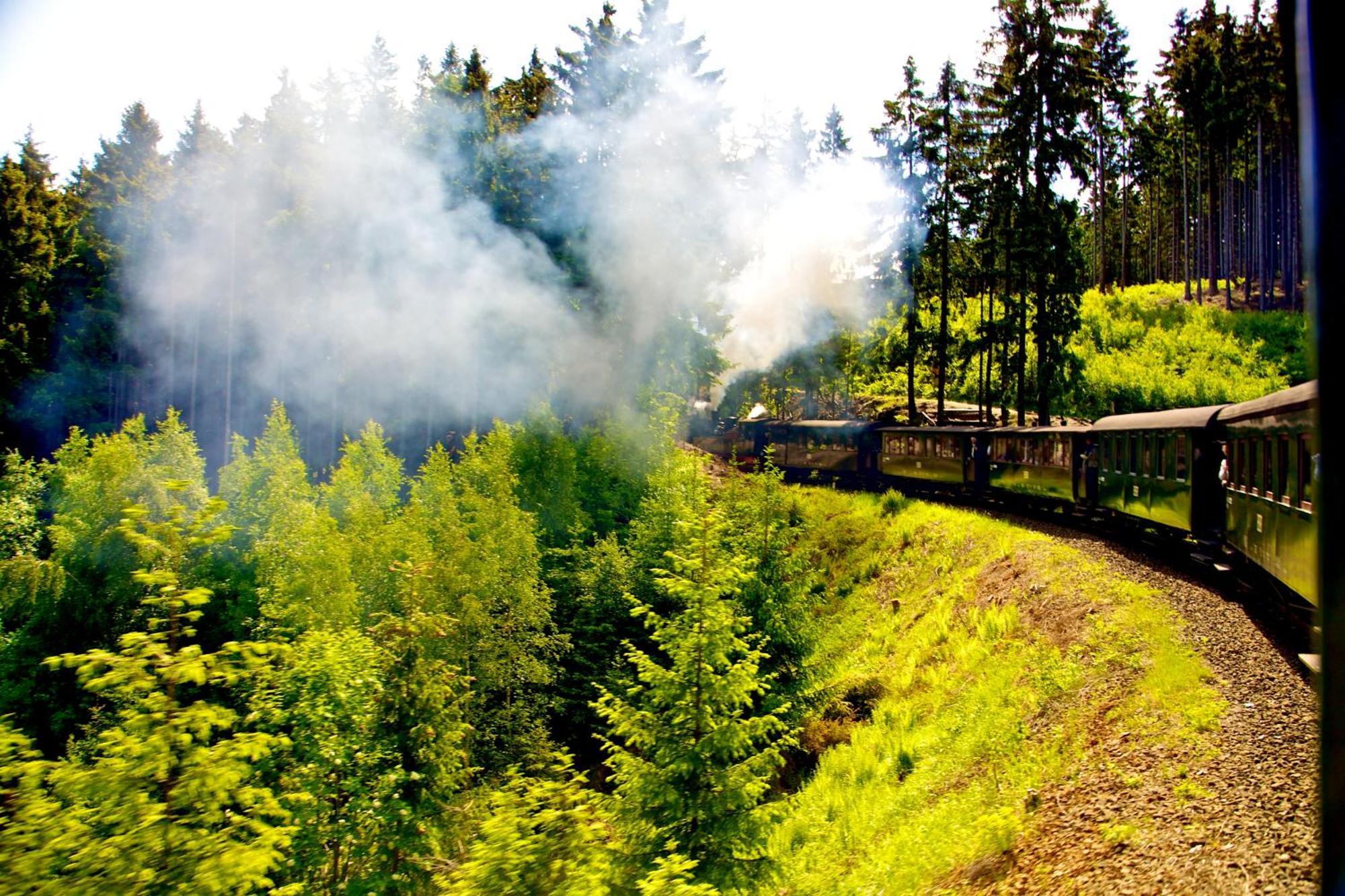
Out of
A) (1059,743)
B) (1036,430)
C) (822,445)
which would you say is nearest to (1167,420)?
(1036,430)

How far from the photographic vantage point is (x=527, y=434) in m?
29.2

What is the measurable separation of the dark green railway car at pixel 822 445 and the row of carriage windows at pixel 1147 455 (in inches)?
532

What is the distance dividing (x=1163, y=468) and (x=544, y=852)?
13433mm

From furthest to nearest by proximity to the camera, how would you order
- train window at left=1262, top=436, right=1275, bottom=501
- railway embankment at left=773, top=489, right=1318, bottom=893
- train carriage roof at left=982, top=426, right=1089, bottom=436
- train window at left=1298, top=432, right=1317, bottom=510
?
train carriage roof at left=982, top=426, right=1089, bottom=436, train window at left=1262, top=436, right=1275, bottom=501, train window at left=1298, top=432, right=1317, bottom=510, railway embankment at left=773, top=489, right=1318, bottom=893

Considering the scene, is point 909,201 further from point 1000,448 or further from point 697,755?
point 697,755

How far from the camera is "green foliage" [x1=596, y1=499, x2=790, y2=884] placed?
8156 millimetres

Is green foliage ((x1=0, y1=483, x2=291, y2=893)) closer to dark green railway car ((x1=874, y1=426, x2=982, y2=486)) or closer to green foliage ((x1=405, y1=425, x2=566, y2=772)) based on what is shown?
green foliage ((x1=405, y1=425, x2=566, y2=772))

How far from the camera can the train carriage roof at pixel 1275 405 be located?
9.02 m

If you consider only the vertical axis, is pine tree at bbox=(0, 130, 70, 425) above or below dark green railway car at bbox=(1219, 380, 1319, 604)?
above

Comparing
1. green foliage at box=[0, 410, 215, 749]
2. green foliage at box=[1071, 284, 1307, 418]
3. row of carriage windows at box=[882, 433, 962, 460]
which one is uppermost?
green foliage at box=[1071, 284, 1307, 418]

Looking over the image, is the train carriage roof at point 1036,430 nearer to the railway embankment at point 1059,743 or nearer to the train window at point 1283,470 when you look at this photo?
the railway embankment at point 1059,743

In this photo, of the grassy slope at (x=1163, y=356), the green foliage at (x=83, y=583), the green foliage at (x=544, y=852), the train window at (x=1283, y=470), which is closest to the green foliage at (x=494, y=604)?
the green foliage at (x=544, y=852)

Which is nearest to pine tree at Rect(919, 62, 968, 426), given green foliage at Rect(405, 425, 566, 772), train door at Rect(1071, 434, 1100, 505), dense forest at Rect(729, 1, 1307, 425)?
dense forest at Rect(729, 1, 1307, 425)

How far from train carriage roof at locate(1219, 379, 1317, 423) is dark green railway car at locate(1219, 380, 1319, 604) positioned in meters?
0.01
